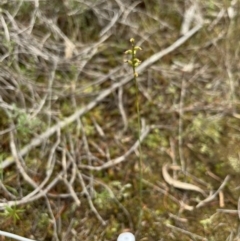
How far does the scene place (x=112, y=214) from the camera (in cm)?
147

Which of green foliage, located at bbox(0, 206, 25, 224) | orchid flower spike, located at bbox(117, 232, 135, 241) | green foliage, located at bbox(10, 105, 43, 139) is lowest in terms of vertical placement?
orchid flower spike, located at bbox(117, 232, 135, 241)

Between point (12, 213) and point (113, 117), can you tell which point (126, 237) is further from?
point (113, 117)

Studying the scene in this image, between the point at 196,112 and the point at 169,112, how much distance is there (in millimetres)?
103

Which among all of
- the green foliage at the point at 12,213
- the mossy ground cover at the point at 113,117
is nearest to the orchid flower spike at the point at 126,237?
the mossy ground cover at the point at 113,117

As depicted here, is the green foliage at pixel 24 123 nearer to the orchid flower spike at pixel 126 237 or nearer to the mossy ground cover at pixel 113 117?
the mossy ground cover at pixel 113 117

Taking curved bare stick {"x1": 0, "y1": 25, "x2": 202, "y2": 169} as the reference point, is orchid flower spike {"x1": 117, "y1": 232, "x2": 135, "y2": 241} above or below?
below

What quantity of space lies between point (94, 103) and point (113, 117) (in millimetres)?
90

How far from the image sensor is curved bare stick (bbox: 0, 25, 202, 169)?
1553mm

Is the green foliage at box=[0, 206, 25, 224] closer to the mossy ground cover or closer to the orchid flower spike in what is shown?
the mossy ground cover

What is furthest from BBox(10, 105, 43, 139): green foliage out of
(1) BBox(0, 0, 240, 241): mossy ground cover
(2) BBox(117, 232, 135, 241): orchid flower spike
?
(2) BBox(117, 232, 135, 241): orchid flower spike

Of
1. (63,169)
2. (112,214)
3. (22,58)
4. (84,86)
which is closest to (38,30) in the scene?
(22,58)

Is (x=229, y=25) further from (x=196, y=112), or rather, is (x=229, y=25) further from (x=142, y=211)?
(x=142, y=211)

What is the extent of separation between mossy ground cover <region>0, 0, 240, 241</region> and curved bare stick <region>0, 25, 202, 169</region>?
12 mm

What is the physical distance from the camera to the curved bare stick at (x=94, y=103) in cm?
155
